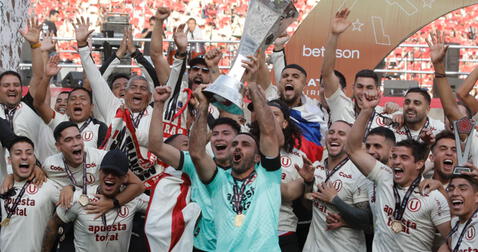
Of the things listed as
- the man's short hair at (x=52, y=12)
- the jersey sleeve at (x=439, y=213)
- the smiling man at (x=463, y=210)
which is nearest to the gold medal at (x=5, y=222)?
the jersey sleeve at (x=439, y=213)

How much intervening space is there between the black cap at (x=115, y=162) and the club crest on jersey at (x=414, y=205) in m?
2.18

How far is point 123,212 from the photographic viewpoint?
782cm

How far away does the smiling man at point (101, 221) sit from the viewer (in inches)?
303

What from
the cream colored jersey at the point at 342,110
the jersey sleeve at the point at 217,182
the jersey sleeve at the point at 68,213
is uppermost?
the cream colored jersey at the point at 342,110

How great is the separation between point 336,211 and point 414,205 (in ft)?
2.17

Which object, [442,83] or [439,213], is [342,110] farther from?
[439,213]

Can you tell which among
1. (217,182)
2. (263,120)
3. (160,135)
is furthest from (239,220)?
(160,135)

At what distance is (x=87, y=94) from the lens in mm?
8688

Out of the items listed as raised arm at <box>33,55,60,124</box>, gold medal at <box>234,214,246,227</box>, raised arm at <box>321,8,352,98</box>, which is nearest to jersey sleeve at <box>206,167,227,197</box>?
gold medal at <box>234,214,246,227</box>

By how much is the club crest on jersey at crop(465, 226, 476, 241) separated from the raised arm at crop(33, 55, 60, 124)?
151 inches

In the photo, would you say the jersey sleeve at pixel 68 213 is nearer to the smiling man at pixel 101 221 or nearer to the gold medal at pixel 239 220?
the smiling man at pixel 101 221

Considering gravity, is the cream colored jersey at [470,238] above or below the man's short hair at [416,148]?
below

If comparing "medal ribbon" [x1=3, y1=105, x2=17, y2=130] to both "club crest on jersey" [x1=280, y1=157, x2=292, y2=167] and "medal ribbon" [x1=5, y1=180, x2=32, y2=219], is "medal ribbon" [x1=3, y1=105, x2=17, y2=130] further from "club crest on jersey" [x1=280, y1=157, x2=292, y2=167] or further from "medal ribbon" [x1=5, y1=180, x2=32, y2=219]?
"club crest on jersey" [x1=280, y1=157, x2=292, y2=167]

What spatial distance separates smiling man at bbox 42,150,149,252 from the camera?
25.3 ft
